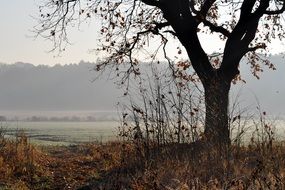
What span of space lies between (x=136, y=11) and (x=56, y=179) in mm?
7449

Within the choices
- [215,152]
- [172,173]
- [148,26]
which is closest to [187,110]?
[215,152]

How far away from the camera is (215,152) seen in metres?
8.73

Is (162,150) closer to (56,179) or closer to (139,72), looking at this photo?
(56,179)

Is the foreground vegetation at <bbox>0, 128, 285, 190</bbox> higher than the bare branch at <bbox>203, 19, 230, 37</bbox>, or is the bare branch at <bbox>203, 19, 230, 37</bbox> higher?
the bare branch at <bbox>203, 19, 230, 37</bbox>

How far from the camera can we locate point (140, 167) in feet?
31.3

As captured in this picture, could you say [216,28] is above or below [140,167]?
above

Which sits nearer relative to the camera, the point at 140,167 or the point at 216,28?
the point at 140,167

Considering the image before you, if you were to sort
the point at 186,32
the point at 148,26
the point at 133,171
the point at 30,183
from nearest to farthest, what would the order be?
the point at 133,171 < the point at 30,183 < the point at 186,32 < the point at 148,26

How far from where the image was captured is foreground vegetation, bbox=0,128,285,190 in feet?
23.6

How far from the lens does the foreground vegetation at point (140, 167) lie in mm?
7195

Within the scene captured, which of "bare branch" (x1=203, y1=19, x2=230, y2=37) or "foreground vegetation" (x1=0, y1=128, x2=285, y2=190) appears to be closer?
"foreground vegetation" (x1=0, y1=128, x2=285, y2=190)

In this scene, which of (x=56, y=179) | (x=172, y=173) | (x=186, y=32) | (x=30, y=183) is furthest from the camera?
(x=186, y=32)

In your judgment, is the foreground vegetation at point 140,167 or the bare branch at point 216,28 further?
the bare branch at point 216,28

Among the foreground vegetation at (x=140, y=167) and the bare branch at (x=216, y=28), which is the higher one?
the bare branch at (x=216, y=28)
